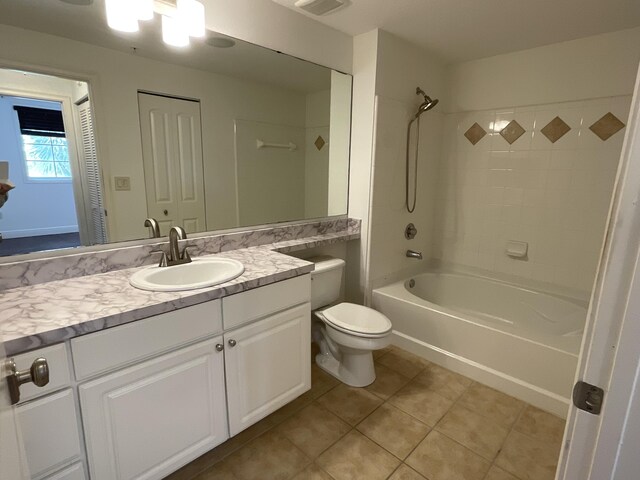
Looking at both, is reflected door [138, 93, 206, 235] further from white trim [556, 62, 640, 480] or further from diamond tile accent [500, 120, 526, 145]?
diamond tile accent [500, 120, 526, 145]

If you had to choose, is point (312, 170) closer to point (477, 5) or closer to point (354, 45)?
point (354, 45)

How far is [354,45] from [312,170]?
2.91ft

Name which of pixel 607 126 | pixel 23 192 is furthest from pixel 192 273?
pixel 607 126

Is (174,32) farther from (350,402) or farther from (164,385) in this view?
(350,402)

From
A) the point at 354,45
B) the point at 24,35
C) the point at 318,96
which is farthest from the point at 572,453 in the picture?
the point at 354,45

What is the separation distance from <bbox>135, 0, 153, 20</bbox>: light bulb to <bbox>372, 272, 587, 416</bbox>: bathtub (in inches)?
81.4

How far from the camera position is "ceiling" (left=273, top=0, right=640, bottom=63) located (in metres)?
1.83

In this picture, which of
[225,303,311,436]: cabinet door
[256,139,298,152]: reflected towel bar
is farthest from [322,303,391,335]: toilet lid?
[256,139,298,152]: reflected towel bar

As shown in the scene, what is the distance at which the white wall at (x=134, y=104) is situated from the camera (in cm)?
135

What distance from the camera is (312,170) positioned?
2465mm

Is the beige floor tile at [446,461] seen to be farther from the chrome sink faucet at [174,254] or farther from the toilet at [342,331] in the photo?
the chrome sink faucet at [174,254]

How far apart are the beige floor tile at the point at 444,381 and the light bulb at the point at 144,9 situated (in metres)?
2.35

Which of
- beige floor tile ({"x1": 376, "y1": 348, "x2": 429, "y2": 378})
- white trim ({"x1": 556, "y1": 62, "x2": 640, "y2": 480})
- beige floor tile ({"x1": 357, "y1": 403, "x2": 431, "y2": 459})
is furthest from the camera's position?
beige floor tile ({"x1": 376, "y1": 348, "x2": 429, "y2": 378})

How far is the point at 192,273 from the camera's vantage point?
5.36 feet
